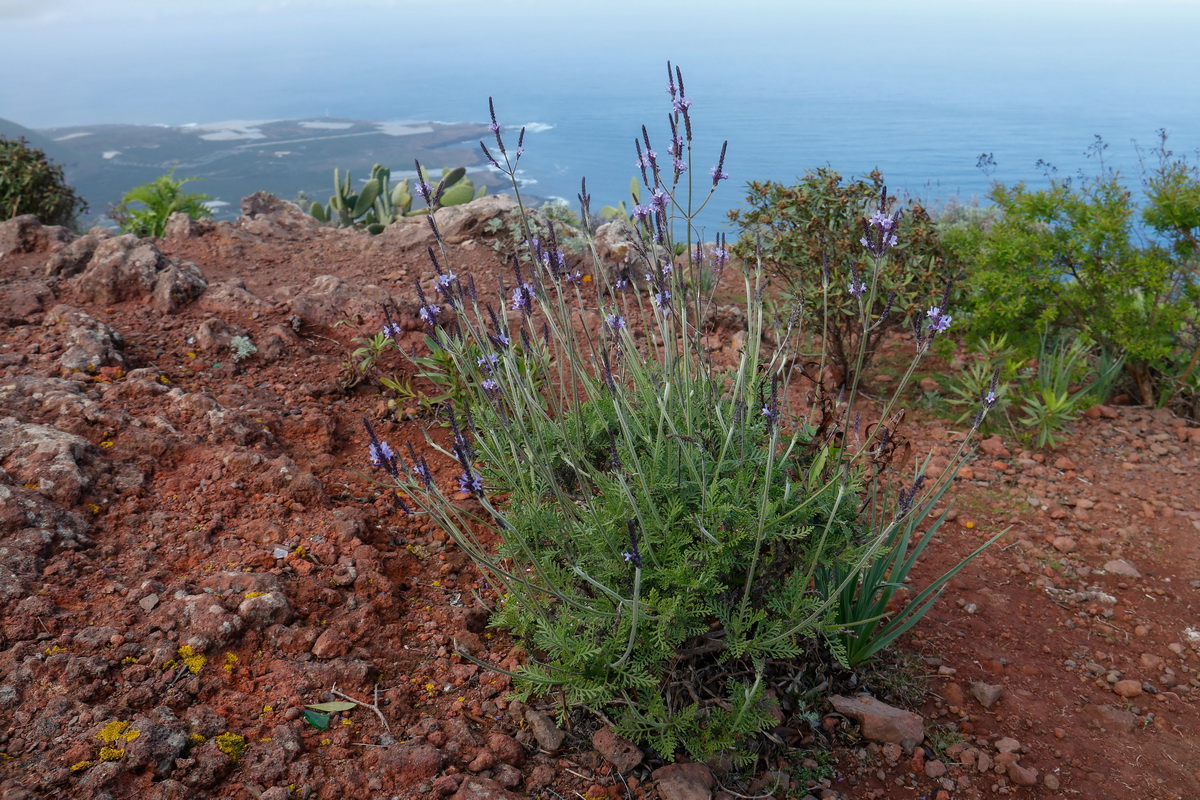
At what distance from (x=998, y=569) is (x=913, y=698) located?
49.6 inches

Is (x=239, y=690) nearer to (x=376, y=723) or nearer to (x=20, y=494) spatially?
(x=376, y=723)

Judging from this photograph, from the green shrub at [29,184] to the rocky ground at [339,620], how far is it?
3.53 meters

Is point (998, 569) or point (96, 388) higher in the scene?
point (96, 388)

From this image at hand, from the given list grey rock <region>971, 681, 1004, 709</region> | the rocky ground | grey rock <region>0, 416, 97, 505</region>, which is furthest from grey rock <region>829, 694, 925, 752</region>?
grey rock <region>0, 416, 97, 505</region>

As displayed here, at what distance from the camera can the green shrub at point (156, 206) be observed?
7789mm

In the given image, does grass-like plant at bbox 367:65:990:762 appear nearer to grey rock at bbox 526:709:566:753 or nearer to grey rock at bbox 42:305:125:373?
grey rock at bbox 526:709:566:753

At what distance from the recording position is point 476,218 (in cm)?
706

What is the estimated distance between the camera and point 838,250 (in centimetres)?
529

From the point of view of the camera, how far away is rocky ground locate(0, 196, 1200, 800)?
2.24 metres

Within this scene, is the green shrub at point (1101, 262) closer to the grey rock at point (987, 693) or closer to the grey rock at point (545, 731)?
the grey rock at point (987, 693)

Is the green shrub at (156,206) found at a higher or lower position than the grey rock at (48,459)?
higher

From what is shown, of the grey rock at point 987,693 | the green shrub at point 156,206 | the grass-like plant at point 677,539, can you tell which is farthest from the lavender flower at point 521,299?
the green shrub at point 156,206

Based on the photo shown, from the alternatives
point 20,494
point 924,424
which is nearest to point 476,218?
point 924,424

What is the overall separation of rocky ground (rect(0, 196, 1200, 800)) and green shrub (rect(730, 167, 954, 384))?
48.2 inches
